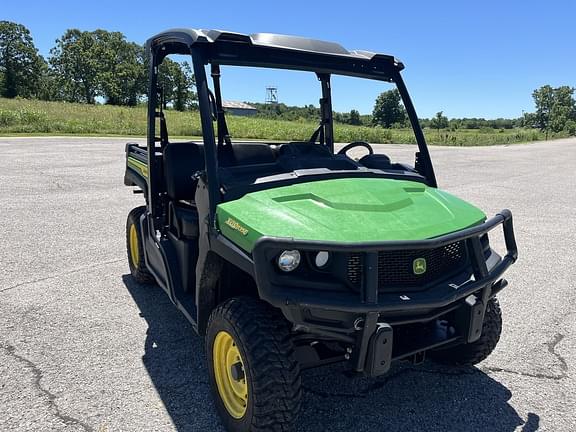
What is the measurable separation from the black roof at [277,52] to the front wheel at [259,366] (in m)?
1.38

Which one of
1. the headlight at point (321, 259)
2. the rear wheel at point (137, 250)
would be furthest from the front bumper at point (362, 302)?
the rear wheel at point (137, 250)

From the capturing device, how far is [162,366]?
Result: 3100 mm

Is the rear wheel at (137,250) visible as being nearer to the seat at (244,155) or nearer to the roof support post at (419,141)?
the seat at (244,155)

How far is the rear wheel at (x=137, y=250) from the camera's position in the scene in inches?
168

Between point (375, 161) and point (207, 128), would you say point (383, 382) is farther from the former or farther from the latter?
point (207, 128)

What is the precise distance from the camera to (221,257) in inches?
102

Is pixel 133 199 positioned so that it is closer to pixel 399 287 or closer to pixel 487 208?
pixel 487 208

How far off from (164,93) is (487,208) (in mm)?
6984

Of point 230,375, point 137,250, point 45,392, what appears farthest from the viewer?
point 137,250

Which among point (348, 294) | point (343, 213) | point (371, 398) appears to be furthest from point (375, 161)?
point (371, 398)

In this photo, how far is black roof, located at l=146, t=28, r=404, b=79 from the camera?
269 centimetres

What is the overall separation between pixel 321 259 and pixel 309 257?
55mm

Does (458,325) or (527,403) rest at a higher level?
(458,325)

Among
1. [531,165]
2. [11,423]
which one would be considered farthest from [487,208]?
[531,165]
